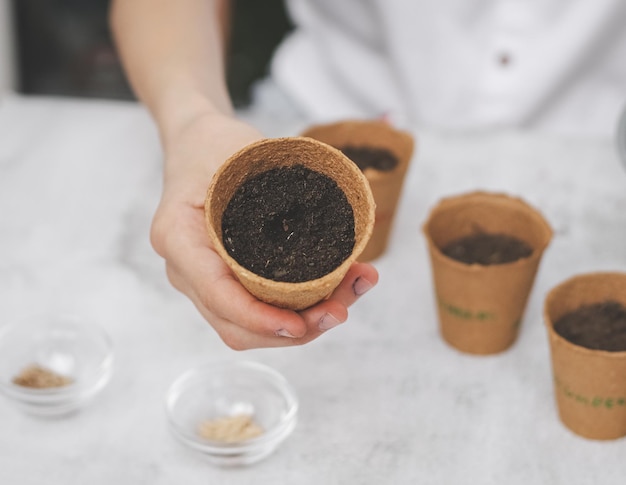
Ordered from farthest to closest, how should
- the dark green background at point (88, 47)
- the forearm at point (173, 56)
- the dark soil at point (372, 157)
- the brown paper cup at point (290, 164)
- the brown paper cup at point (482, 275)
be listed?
the dark green background at point (88, 47) < the dark soil at point (372, 157) < the forearm at point (173, 56) < the brown paper cup at point (482, 275) < the brown paper cup at point (290, 164)

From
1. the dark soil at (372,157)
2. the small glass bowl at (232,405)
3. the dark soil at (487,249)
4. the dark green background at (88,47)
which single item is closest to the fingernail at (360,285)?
the small glass bowl at (232,405)

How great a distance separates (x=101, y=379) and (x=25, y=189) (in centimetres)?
52

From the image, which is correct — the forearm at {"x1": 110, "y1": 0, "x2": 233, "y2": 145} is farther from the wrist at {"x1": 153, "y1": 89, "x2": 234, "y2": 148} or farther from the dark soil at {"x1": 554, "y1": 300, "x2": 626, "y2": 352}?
the dark soil at {"x1": 554, "y1": 300, "x2": 626, "y2": 352}

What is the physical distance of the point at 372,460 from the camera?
951mm

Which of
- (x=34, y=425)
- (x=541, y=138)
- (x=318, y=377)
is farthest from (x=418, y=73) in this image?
(x=34, y=425)

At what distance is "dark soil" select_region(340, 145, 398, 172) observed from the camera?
126cm

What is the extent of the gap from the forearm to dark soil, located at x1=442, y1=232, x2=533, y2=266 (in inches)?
14.6

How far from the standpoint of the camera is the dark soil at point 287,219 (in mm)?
794

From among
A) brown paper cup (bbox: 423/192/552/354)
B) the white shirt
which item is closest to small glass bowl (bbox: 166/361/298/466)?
brown paper cup (bbox: 423/192/552/354)

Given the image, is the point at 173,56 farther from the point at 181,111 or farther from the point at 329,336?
the point at 329,336

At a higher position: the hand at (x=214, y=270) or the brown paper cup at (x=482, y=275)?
the hand at (x=214, y=270)

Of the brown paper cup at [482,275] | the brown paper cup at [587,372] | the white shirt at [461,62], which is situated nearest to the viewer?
the brown paper cup at [587,372]

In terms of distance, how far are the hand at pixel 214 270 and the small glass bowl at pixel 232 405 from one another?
137mm

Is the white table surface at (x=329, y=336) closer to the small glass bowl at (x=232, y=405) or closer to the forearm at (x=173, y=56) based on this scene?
the small glass bowl at (x=232, y=405)
